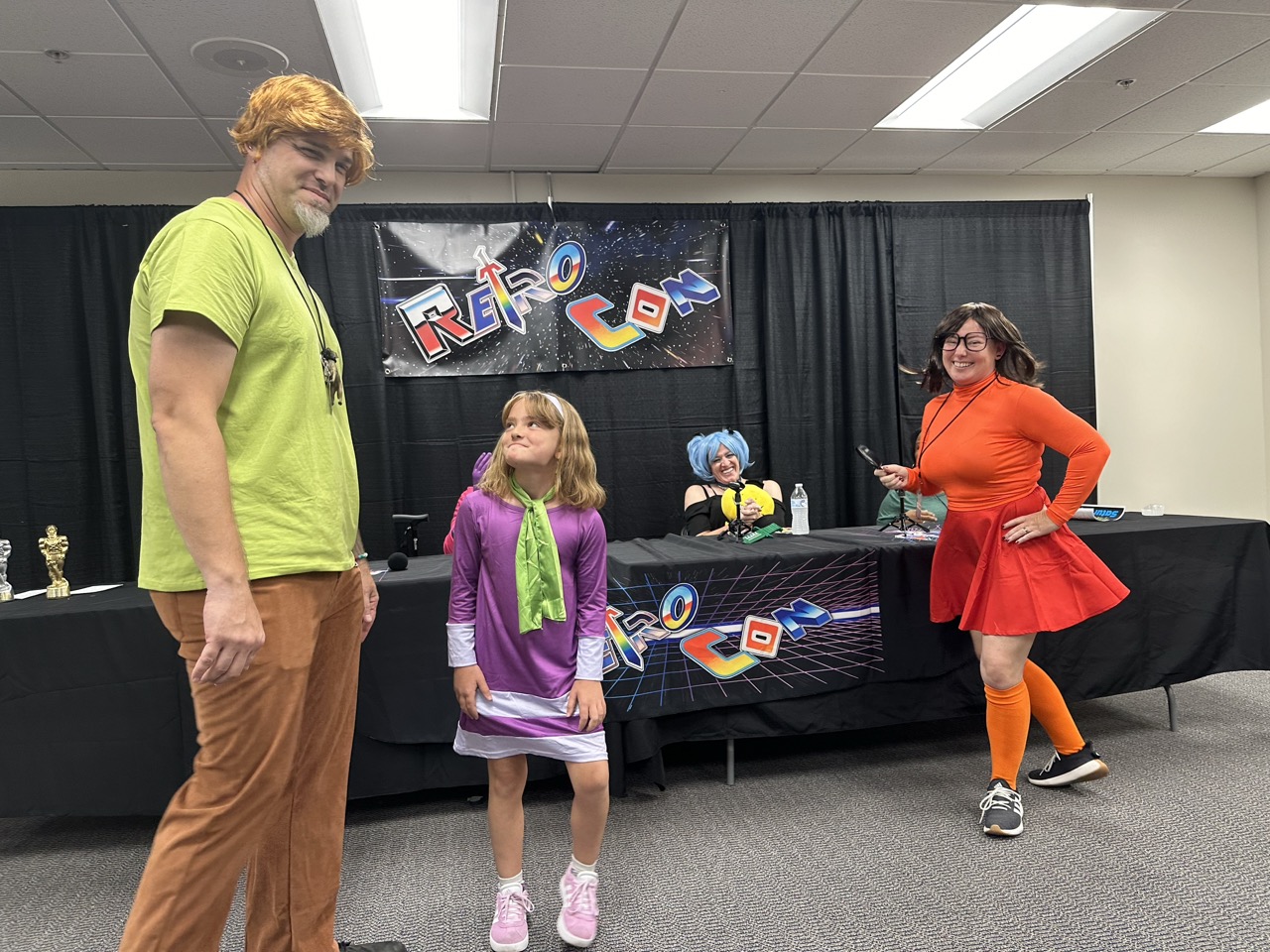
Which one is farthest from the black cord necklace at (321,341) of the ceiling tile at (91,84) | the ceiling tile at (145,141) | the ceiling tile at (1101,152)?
the ceiling tile at (1101,152)

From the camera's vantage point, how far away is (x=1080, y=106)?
12.0 ft

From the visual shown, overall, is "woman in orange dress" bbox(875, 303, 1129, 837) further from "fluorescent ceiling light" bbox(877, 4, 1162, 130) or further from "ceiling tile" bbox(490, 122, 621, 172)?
"ceiling tile" bbox(490, 122, 621, 172)

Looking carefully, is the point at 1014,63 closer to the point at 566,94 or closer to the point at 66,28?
the point at 566,94

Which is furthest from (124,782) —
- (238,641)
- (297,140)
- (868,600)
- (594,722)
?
(868,600)

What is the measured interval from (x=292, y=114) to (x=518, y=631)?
39.3 inches

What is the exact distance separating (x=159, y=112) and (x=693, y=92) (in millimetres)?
2216

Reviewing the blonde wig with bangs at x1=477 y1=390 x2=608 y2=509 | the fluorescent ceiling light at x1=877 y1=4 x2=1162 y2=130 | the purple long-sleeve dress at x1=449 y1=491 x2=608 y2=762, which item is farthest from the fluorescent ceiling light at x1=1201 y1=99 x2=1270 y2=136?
the purple long-sleeve dress at x1=449 y1=491 x2=608 y2=762

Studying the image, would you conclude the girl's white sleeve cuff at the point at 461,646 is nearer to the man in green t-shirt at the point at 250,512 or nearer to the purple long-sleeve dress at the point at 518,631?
the purple long-sleeve dress at the point at 518,631

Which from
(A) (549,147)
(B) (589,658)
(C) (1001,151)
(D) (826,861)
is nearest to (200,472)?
(B) (589,658)

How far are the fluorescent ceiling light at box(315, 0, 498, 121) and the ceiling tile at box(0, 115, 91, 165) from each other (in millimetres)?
1359

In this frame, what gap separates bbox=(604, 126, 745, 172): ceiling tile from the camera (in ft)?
12.2

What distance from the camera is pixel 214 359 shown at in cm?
98

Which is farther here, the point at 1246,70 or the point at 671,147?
the point at 671,147

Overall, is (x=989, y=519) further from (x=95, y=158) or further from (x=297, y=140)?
(x=95, y=158)
